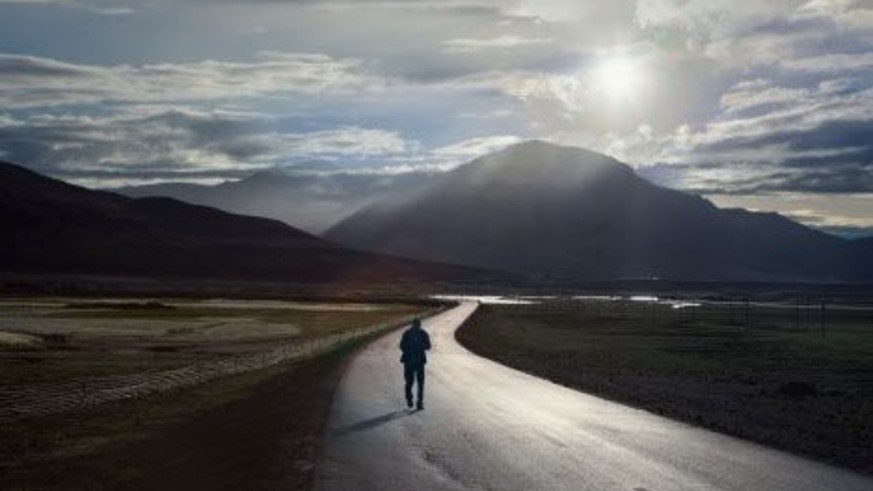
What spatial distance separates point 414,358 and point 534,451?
9.85m

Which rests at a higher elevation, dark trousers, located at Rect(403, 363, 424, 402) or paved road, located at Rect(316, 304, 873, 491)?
dark trousers, located at Rect(403, 363, 424, 402)

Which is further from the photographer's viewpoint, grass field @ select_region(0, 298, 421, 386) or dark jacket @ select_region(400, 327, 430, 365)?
grass field @ select_region(0, 298, 421, 386)

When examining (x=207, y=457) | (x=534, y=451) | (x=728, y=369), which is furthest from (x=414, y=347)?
(x=728, y=369)

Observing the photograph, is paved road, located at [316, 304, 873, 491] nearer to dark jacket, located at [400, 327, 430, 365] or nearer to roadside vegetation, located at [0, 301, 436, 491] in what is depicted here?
roadside vegetation, located at [0, 301, 436, 491]

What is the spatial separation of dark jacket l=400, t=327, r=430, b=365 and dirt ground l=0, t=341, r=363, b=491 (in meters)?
2.36

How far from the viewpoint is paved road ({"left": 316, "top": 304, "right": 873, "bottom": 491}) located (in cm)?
1898

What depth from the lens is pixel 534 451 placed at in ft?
74.3

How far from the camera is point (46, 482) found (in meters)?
19.6

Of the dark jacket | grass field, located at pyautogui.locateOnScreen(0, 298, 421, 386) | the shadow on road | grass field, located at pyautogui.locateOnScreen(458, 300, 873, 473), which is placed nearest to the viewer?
the shadow on road

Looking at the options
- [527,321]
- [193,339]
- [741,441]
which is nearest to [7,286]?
[527,321]

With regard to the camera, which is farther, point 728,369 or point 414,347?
point 728,369

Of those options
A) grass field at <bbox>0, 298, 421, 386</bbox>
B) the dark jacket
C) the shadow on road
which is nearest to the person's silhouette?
the dark jacket

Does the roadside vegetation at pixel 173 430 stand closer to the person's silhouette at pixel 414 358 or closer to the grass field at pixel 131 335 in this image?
the grass field at pixel 131 335

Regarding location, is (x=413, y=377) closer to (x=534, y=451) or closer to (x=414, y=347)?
(x=414, y=347)
